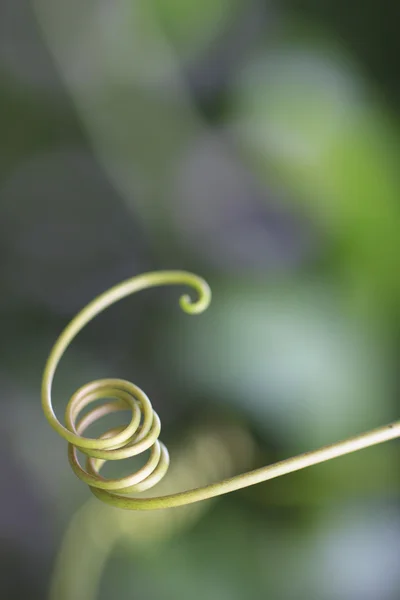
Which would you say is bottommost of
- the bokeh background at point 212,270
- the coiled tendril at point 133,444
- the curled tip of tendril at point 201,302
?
the coiled tendril at point 133,444

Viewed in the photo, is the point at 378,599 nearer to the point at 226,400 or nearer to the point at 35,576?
the point at 226,400

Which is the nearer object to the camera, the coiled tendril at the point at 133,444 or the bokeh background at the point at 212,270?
the coiled tendril at the point at 133,444

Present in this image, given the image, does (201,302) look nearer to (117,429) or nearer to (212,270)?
(117,429)

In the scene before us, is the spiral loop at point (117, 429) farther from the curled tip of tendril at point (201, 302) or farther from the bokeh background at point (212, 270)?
the bokeh background at point (212, 270)

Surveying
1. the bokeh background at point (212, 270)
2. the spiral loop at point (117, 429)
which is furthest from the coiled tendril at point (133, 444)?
the bokeh background at point (212, 270)

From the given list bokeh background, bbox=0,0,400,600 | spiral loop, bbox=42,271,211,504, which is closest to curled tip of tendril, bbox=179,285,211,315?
spiral loop, bbox=42,271,211,504

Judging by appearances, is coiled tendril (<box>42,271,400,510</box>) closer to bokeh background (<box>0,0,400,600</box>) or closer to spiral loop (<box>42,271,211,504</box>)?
spiral loop (<box>42,271,211,504</box>)

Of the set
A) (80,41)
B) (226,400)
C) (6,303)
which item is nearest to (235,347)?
(226,400)
